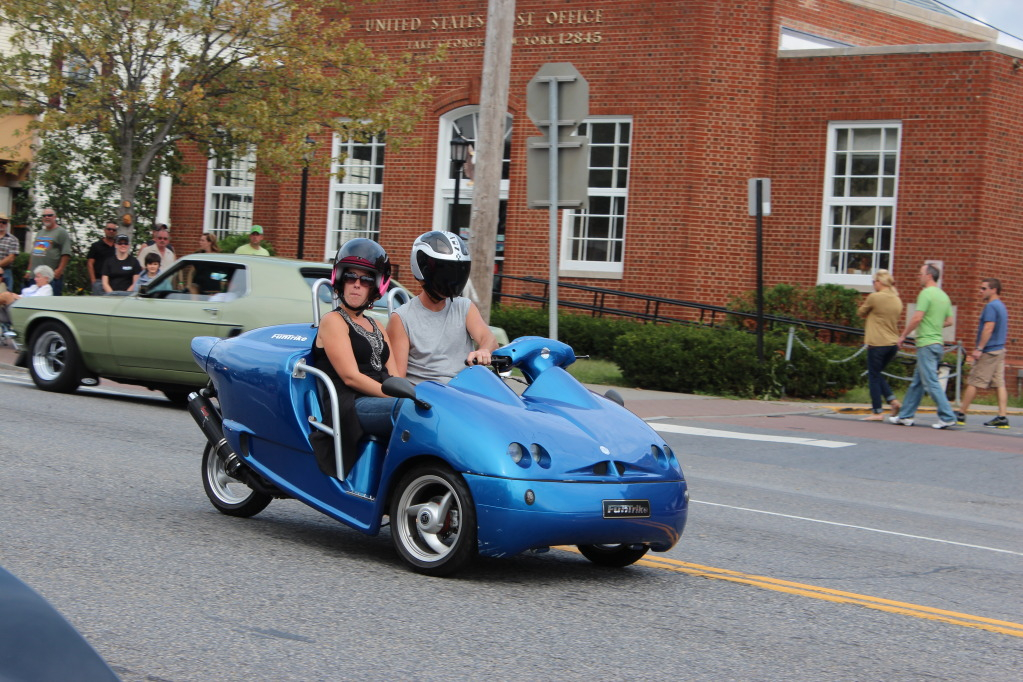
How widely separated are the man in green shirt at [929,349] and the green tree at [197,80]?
9229 millimetres

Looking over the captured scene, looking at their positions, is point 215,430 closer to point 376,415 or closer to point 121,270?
point 376,415

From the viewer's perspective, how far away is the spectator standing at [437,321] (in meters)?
6.25

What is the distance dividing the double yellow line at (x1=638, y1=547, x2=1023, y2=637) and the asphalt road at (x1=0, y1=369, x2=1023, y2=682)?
20 mm

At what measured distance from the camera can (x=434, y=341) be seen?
6398 millimetres

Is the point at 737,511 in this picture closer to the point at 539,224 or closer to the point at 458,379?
the point at 458,379

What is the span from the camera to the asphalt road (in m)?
4.62

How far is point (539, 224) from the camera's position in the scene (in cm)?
2462

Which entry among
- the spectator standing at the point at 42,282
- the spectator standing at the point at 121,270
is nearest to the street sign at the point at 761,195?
the spectator standing at the point at 121,270

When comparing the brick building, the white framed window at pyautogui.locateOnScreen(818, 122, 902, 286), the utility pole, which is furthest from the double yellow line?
the white framed window at pyautogui.locateOnScreen(818, 122, 902, 286)

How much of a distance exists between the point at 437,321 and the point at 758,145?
1793cm

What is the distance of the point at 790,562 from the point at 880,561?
0.64 m

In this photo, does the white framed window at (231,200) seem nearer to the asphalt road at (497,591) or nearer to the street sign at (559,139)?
the street sign at (559,139)

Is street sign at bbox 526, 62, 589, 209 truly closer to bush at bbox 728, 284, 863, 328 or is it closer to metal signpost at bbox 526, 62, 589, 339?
metal signpost at bbox 526, 62, 589, 339

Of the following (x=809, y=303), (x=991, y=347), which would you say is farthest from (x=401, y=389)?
Result: (x=809, y=303)
